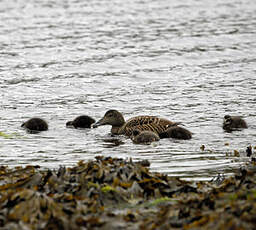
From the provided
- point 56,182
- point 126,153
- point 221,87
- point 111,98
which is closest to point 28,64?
point 111,98

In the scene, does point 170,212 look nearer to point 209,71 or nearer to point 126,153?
point 126,153

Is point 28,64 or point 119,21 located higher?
point 119,21

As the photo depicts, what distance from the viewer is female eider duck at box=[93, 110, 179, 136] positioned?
36.7 ft

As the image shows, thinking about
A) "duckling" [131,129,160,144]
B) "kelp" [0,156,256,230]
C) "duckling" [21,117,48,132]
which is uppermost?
"duckling" [21,117,48,132]

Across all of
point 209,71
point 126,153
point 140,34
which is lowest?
point 126,153

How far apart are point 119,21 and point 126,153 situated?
48.5 ft

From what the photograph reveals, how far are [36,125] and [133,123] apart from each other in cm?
181

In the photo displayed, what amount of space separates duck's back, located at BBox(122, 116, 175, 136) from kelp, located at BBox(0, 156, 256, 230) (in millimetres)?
3688

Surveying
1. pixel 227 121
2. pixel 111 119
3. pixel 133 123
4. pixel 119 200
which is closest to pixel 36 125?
pixel 111 119

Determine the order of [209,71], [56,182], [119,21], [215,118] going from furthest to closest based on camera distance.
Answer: [119,21] → [209,71] → [215,118] → [56,182]

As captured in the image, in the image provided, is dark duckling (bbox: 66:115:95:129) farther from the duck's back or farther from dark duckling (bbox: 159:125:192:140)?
dark duckling (bbox: 159:125:192:140)

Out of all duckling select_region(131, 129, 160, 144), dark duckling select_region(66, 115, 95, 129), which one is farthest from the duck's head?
duckling select_region(131, 129, 160, 144)

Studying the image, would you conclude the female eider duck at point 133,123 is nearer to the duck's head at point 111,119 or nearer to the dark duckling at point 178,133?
the duck's head at point 111,119

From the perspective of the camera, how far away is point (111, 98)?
14227 mm
